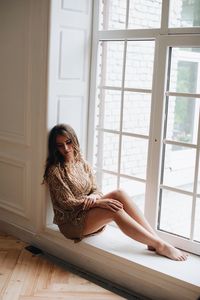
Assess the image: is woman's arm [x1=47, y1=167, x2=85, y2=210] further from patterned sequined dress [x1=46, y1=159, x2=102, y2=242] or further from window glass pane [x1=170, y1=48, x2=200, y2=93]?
window glass pane [x1=170, y1=48, x2=200, y2=93]

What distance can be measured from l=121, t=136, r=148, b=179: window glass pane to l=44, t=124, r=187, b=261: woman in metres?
0.28

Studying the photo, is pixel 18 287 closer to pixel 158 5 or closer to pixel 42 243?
pixel 42 243

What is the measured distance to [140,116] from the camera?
11.4 feet

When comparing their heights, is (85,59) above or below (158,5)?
below

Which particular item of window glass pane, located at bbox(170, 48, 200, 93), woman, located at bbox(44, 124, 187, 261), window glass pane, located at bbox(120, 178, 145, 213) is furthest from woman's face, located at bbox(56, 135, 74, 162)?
window glass pane, located at bbox(170, 48, 200, 93)

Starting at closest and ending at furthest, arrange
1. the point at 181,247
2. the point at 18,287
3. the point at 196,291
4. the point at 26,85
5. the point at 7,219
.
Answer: the point at 196,291
the point at 18,287
the point at 181,247
the point at 26,85
the point at 7,219

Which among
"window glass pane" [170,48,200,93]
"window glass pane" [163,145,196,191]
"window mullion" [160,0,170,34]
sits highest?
"window mullion" [160,0,170,34]

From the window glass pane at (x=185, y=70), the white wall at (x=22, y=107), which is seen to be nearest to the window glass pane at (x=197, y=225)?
the window glass pane at (x=185, y=70)

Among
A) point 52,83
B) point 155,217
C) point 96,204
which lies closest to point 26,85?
point 52,83

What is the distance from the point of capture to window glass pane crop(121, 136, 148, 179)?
3480 mm

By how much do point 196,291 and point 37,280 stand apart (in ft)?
3.56

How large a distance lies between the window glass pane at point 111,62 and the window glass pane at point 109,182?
728 mm

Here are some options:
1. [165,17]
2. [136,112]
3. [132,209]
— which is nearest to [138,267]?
[132,209]

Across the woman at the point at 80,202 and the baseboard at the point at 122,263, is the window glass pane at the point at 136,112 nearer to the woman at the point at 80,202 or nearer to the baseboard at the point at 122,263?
the woman at the point at 80,202
